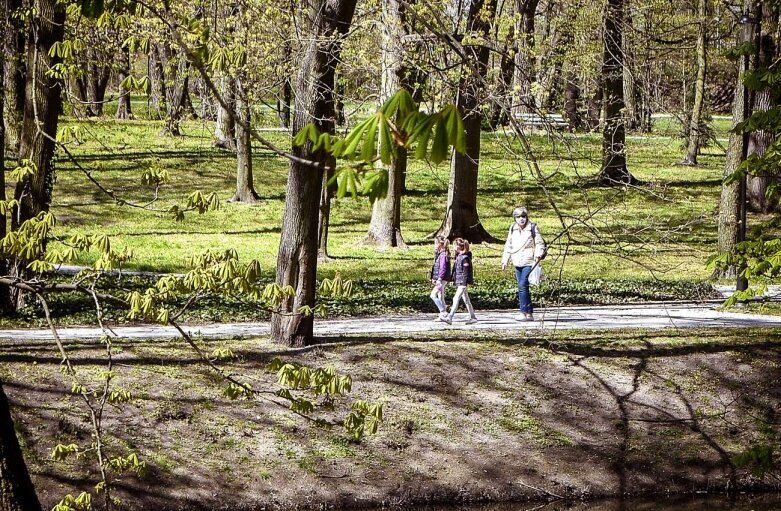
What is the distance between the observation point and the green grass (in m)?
21.0

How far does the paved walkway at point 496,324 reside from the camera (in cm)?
1587

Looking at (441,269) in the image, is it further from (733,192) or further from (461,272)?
(733,192)

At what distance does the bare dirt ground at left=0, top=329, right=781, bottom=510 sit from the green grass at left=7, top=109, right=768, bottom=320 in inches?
79.7

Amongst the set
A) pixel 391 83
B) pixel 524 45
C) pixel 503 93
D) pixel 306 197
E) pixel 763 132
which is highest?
pixel 524 45

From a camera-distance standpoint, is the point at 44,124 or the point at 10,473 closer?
the point at 10,473

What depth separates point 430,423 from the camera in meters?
13.4

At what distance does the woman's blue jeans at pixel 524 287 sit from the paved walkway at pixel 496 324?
10.0 inches

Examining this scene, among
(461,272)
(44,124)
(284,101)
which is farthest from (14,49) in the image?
(461,272)

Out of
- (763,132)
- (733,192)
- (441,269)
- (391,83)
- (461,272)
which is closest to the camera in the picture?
(461,272)

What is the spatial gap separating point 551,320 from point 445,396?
3.99 m

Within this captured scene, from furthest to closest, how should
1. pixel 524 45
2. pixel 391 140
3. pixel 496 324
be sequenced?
pixel 524 45, pixel 496 324, pixel 391 140

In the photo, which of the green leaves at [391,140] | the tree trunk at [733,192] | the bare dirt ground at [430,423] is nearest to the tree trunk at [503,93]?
the green leaves at [391,140]

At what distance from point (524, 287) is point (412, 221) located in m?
15.3

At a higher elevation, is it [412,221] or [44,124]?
[44,124]
